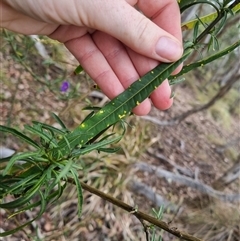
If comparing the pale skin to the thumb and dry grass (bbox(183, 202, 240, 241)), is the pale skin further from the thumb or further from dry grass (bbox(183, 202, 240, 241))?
dry grass (bbox(183, 202, 240, 241))

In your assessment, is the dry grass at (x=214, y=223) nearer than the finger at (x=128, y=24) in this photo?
No

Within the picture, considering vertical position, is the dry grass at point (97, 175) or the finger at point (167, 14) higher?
the dry grass at point (97, 175)

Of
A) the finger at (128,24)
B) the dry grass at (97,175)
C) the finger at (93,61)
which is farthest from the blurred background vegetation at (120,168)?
the finger at (128,24)

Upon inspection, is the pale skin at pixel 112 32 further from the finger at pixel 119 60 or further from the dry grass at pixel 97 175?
the dry grass at pixel 97 175

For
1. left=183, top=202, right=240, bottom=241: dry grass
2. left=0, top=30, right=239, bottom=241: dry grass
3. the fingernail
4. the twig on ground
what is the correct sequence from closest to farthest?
the fingernail, left=0, top=30, right=239, bottom=241: dry grass, left=183, top=202, right=240, bottom=241: dry grass, the twig on ground

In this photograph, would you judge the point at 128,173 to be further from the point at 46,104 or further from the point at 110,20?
the point at 110,20

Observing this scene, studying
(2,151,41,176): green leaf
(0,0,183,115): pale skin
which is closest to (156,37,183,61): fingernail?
(0,0,183,115): pale skin

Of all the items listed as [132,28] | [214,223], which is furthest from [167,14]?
[214,223]

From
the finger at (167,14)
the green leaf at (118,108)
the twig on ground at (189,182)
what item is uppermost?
the twig on ground at (189,182)
